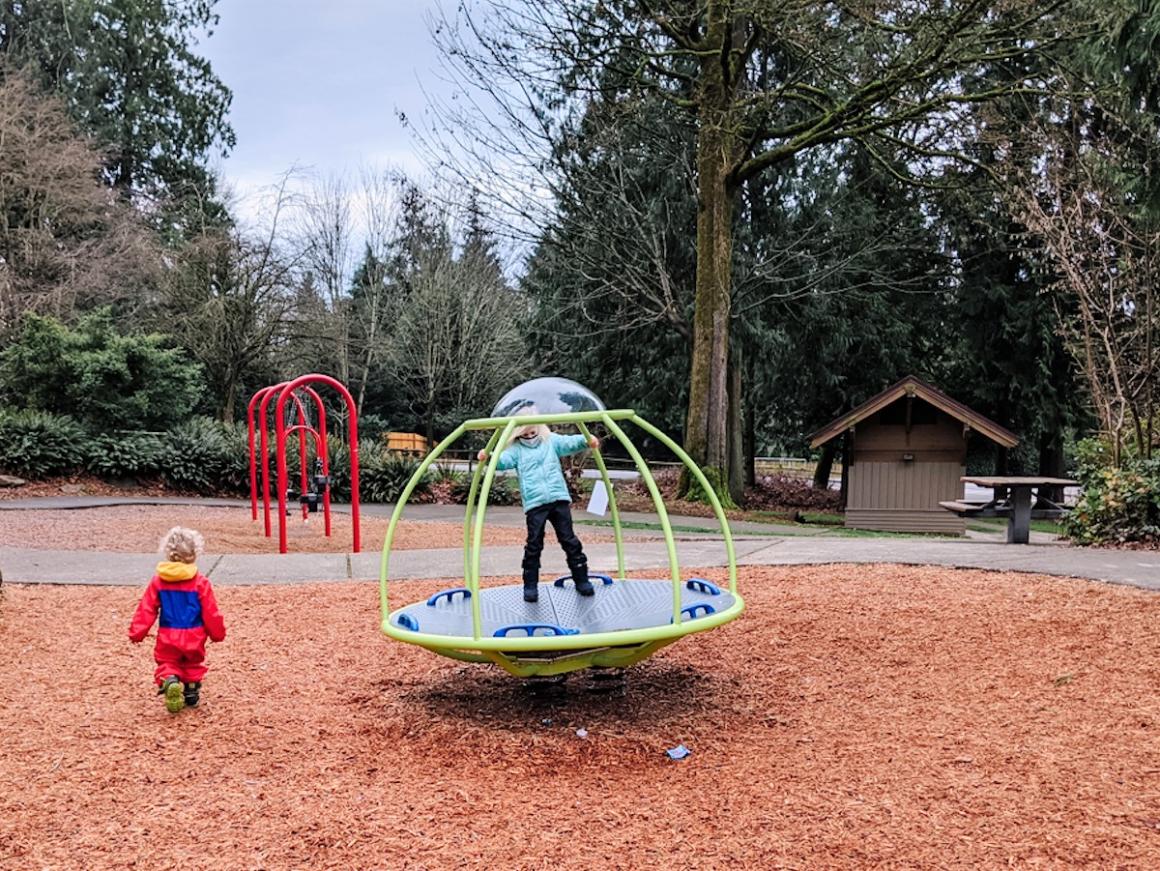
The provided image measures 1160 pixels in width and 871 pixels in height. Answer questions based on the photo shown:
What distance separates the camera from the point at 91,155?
25609mm

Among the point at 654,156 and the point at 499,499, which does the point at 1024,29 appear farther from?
the point at 499,499

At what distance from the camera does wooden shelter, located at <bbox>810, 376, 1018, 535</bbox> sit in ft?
58.8

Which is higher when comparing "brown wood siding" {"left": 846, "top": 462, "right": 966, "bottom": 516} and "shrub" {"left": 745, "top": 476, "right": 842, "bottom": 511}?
"brown wood siding" {"left": 846, "top": 462, "right": 966, "bottom": 516}

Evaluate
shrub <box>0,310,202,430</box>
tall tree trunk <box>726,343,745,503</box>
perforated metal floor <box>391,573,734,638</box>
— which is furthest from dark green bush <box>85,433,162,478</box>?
perforated metal floor <box>391,573,734,638</box>

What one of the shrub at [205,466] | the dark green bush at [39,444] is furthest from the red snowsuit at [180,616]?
the dark green bush at [39,444]

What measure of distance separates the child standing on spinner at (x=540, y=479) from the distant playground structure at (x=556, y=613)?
18 centimetres

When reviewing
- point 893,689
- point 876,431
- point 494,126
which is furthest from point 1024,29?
point 893,689

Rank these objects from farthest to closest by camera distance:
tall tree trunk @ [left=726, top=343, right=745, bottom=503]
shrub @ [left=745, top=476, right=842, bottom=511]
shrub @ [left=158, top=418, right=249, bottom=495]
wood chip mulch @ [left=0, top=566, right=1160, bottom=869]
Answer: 1. shrub @ [left=745, top=476, right=842, bottom=511]
2. tall tree trunk @ [left=726, top=343, right=745, bottom=503]
3. shrub @ [left=158, top=418, right=249, bottom=495]
4. wood chip mulch @ [left=0, top=566, right=1160, bottom=869]

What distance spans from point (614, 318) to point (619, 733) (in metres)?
17.7

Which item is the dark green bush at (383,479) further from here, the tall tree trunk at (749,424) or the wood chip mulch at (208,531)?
the tall tree trunk at (749,424)

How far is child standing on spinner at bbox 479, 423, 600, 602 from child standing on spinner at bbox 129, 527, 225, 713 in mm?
1512

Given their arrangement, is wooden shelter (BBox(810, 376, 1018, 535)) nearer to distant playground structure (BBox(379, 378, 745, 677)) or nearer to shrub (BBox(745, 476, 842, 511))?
shrub (BBox(745, 476, 842, 511))

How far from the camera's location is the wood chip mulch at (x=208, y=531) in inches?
402

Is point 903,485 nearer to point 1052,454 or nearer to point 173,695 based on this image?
point 1052,454
